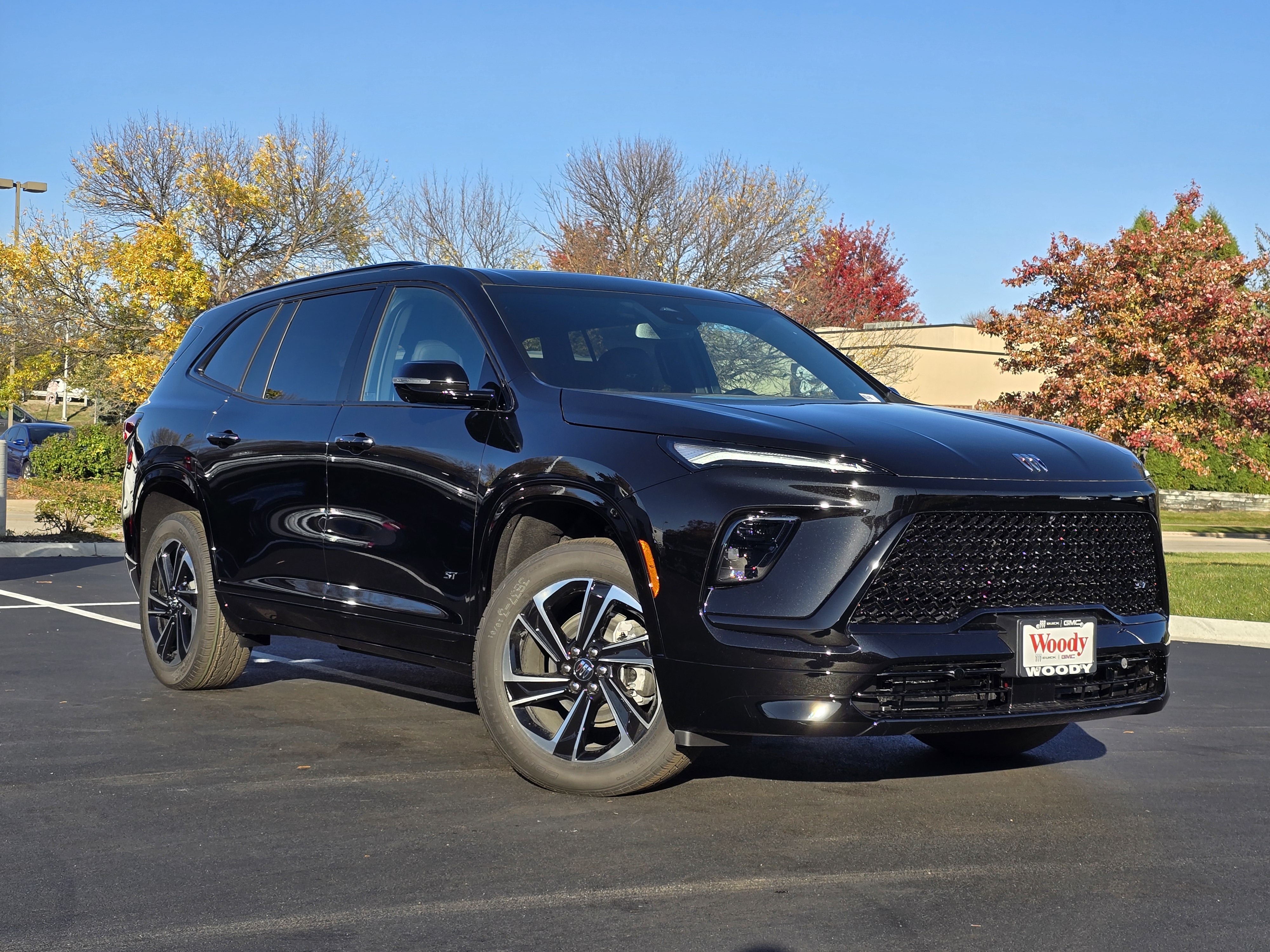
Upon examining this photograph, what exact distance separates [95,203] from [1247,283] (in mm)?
28400

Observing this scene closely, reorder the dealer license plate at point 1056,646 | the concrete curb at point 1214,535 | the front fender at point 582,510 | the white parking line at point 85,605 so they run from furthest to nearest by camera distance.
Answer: the concrete curb at point 1214,535
the white parking line at point 85,605
the front fender at point 582,510
the dealer license plate at point 1056,646

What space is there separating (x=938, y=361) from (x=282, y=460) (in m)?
29.2

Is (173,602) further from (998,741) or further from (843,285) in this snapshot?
(843,285)

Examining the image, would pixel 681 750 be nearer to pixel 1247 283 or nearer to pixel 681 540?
pixel 681 540

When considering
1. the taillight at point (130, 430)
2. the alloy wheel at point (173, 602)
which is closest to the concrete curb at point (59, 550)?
the taillight at point (130, 430)

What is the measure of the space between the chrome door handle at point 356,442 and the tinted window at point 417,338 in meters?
0.19

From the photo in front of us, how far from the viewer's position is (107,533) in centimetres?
1819

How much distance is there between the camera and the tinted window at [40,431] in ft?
125

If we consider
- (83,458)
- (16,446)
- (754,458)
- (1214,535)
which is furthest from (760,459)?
(16,446)

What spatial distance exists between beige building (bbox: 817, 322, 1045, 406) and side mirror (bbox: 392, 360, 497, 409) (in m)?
26.6

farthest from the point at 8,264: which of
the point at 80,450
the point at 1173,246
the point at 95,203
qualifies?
the point at 1173,246

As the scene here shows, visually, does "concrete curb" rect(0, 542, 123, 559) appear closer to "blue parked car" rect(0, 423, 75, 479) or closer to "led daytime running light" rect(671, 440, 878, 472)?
"led daytime running light" rect(671, 440, 878, 472)

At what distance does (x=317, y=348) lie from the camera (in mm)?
6746

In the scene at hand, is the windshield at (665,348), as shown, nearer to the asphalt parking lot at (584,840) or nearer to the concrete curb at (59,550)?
the asphalt parking lot at (584,840)
